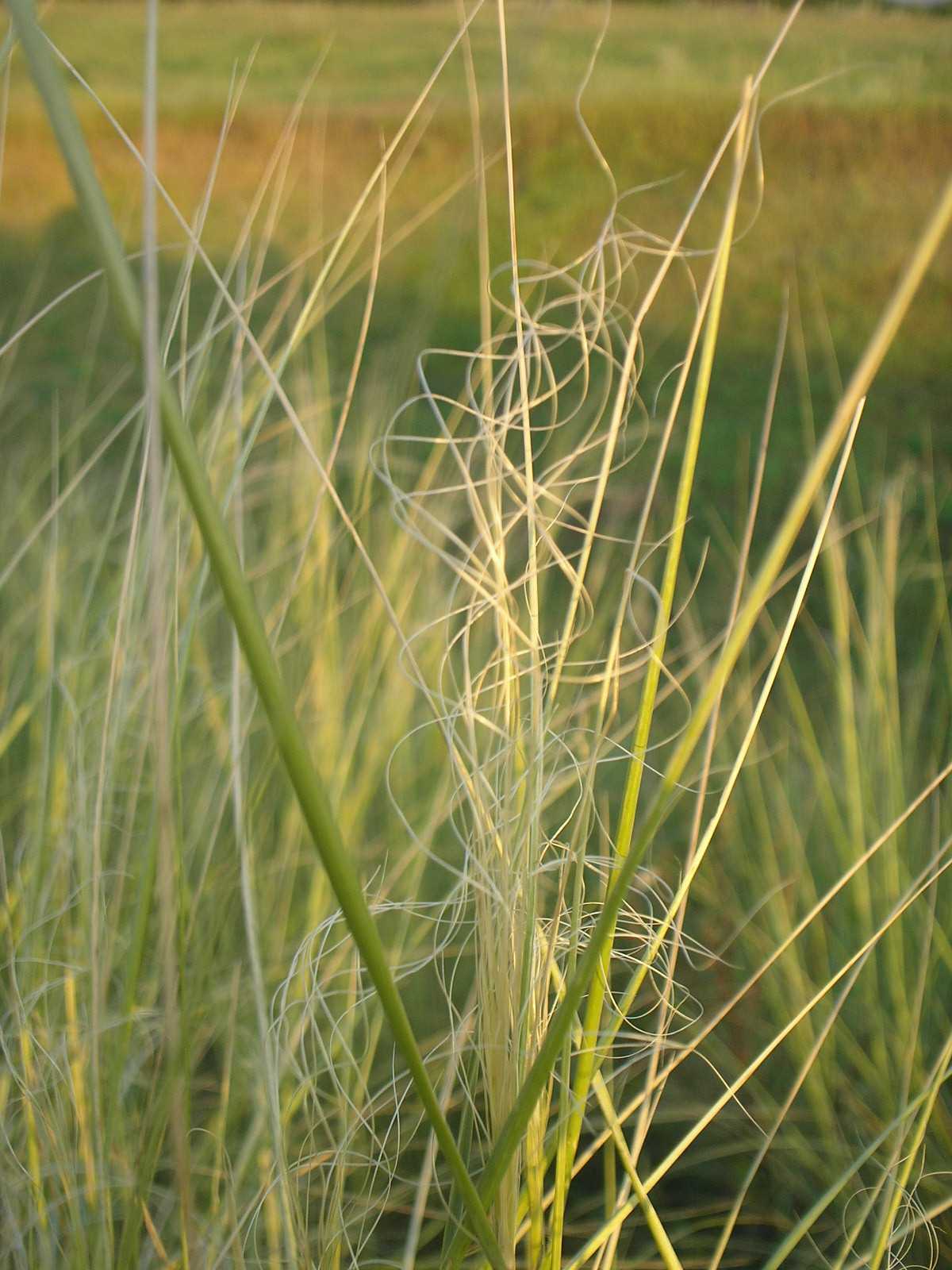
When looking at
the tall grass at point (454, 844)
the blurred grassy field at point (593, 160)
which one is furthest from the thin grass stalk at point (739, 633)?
the blurred grassy field at point (593, 160)

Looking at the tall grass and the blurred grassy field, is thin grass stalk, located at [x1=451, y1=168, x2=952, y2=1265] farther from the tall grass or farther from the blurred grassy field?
the blurred grassy field

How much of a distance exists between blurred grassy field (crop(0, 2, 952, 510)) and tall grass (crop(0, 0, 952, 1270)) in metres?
0.17

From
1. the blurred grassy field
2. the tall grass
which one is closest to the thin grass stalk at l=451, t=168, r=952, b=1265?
the tall grass

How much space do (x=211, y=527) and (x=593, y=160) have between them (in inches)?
34.7

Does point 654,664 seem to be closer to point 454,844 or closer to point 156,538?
point 156,538

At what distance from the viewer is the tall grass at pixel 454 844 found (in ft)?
0.68

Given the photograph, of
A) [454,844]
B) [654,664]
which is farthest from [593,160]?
[654,664]

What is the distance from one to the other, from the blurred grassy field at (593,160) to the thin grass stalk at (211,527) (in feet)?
1.61

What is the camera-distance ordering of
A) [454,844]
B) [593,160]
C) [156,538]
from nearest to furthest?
[156,538] → [454,844] → [593,160]

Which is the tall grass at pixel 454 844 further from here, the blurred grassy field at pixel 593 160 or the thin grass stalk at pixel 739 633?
the blurred grassy field at pixel 593 160

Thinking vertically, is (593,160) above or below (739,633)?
above

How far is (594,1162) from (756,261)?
688 mm

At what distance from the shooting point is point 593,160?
0.90 metres

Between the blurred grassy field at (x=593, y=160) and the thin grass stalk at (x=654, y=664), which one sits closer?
the thin grass stalk at (x=654, y=664)
